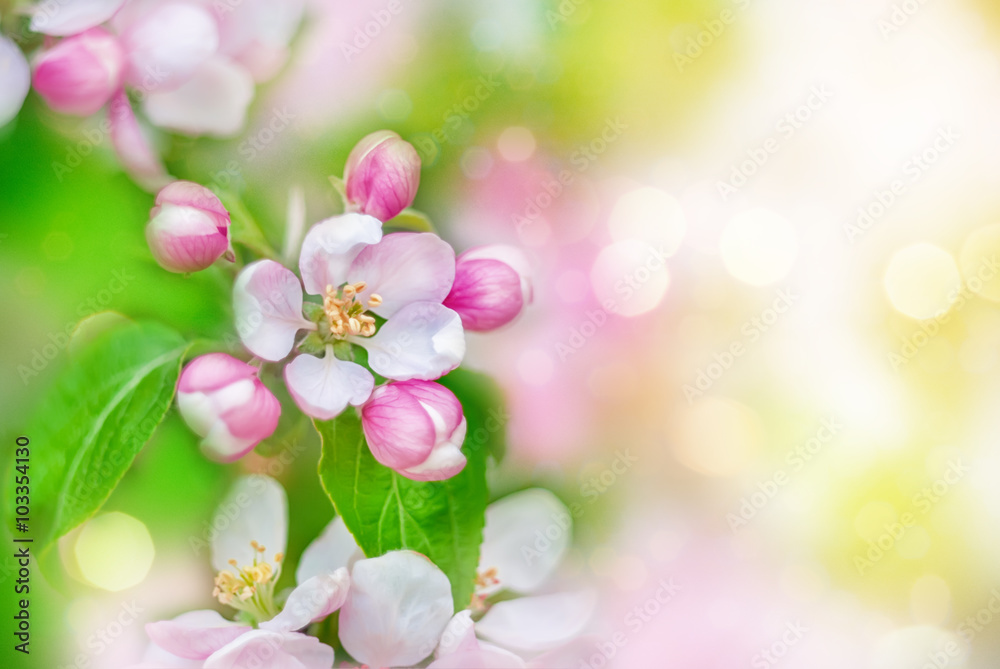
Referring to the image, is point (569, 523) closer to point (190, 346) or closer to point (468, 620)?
point (468, 620)

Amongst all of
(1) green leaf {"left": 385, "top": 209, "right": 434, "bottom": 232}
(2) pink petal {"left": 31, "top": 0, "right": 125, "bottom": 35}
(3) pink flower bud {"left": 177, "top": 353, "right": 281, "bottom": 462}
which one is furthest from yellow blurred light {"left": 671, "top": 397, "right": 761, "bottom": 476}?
(2) pink petal {"left": 31, "top": 0, "right": 125, "bottom": 35}

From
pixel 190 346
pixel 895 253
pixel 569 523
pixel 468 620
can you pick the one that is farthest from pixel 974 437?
pixel 190 346

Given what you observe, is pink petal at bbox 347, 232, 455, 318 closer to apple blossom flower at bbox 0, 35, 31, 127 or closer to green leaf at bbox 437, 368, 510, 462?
green leaf at bbox 437, 368, 510, 462
